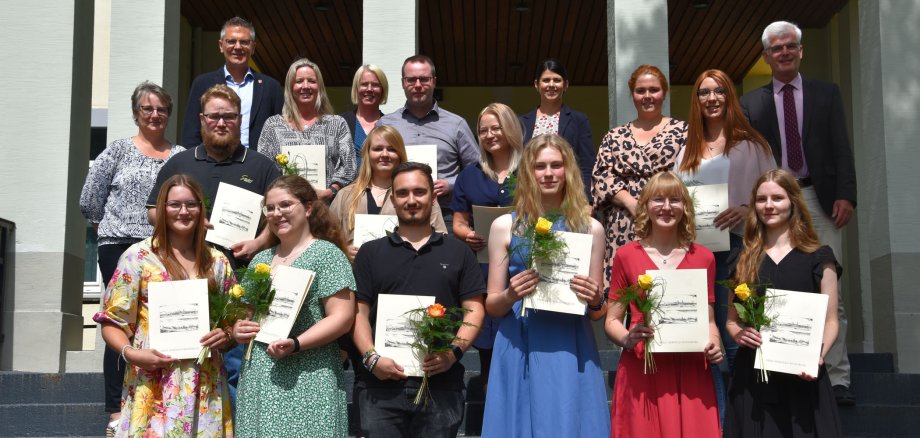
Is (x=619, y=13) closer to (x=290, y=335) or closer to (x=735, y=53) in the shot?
(x=290, y=335)

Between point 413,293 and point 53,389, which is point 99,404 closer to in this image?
point 53,389

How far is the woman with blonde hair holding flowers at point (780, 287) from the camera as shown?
4586mm

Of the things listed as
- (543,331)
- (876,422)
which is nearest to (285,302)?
(543,331)

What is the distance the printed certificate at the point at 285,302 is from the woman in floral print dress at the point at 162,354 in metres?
Answer: 0.22

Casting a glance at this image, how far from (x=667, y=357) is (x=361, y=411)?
4.61ft

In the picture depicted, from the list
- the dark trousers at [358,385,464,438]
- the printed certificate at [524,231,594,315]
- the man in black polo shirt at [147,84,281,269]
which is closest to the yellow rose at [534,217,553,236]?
the printed certificate at [524,231,594,315]

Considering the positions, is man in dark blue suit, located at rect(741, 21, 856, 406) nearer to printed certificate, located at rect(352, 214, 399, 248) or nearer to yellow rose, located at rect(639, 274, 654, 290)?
yellow rose, located at rect(639, 274, 654, 290)

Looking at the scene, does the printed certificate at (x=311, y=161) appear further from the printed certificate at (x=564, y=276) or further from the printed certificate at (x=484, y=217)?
the printed certificate at (x=564, y=276)

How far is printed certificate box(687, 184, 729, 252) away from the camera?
5316 mm

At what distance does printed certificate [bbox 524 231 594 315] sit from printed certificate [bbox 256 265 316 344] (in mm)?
981

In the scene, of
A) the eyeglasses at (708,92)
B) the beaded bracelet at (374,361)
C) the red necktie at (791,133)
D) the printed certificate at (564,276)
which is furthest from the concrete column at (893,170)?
the beaded bracelet at (374,361)

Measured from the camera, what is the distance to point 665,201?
4773 millimetres

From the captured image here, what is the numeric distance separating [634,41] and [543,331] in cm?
417

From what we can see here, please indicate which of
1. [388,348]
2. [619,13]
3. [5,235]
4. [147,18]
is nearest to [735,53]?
[619,13]
